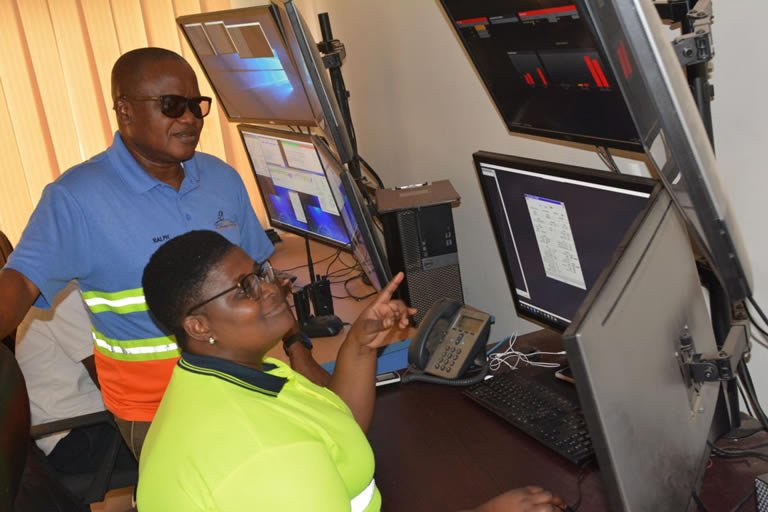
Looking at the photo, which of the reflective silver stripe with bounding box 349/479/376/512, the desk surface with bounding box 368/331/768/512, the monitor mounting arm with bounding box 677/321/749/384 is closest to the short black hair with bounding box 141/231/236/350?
the reflective silver stripe with bounding box 349/479/376/512

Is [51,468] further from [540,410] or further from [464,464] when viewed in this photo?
[540,410]

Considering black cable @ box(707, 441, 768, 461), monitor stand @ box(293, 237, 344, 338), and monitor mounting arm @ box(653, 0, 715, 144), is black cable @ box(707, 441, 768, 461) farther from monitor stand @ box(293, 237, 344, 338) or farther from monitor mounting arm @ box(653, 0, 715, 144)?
monitor stand @ box(293, 237, 344, 338)

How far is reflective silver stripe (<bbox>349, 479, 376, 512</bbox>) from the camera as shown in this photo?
4.01 feet

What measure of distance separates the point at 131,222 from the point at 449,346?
0.78 meters

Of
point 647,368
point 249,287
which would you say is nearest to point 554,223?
point 249,287

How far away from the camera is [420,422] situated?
1582mm

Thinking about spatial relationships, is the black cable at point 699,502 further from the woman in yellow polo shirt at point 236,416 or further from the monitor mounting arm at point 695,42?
the monitor mounting arm at point 695,42

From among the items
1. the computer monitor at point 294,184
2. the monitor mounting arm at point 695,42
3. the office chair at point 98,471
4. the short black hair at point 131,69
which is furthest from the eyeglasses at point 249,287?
the computer monitor at point 294,184

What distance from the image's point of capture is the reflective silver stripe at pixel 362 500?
1222 mm

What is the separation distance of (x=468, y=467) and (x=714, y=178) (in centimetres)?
75

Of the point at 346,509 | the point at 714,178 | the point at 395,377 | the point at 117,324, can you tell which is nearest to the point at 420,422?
the point at 395,377

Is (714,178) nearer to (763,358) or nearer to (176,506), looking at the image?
(763,358)

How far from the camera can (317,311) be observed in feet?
7.64

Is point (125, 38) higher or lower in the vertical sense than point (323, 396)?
higher
